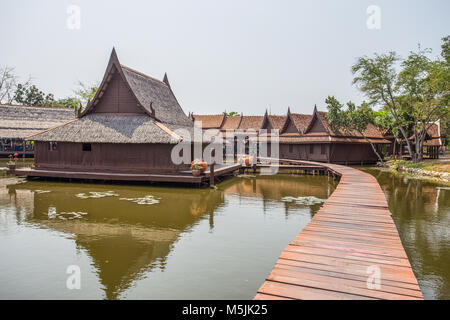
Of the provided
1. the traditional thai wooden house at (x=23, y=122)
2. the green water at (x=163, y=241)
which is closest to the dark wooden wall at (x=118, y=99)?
the green water at (x=163, y=241)

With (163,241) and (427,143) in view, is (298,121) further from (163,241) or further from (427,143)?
(163,241)

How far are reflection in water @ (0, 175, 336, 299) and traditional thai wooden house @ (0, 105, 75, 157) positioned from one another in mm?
23557

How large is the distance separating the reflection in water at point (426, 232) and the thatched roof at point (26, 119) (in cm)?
3409

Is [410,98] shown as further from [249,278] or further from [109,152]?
[249,278]

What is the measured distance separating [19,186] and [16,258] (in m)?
11.6

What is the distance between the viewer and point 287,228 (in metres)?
8.85

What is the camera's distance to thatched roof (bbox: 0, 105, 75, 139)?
110ft

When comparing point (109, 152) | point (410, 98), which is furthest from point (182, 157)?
point (410, 98)

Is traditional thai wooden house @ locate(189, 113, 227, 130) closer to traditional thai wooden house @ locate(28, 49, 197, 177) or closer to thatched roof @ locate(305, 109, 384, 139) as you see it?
thatched roof @ locate(305, 109, 384, 139)

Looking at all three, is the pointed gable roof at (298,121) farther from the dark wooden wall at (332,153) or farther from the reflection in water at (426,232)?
the reflection in water at (426,232)

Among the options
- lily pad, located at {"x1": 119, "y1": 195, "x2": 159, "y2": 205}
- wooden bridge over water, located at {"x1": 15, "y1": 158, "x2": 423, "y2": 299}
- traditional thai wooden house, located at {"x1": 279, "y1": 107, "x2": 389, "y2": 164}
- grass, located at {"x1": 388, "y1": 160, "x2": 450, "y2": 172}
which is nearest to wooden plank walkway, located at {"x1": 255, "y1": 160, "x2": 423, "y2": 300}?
wooden bridge over water, located at {"x1": 15, "y1": 158, "x2": 423, "y2": 299}

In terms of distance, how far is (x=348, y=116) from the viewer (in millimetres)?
31859

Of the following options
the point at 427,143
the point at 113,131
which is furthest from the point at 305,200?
the point at 427,143
